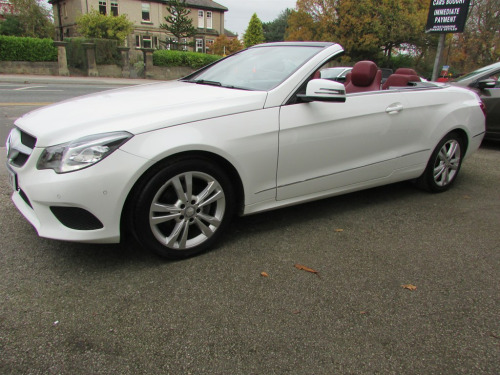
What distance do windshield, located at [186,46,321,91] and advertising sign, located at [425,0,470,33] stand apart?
9425 mm

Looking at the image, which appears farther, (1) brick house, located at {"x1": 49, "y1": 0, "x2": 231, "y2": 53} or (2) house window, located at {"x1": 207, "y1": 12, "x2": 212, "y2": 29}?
(2) house window, located at {"x1": 207, "y1": 12, "x2": 212, "y2": 29}

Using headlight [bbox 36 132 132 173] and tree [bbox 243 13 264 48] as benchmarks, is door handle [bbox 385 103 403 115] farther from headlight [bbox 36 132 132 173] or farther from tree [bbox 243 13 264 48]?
tree [bbox 243 13 264 48]

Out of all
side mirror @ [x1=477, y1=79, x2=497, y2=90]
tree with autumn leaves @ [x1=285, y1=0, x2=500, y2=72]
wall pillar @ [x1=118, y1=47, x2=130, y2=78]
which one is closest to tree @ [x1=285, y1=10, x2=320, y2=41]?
tree with autumn leaves @ [x1=285, y1=0, x2=500, y2=72]

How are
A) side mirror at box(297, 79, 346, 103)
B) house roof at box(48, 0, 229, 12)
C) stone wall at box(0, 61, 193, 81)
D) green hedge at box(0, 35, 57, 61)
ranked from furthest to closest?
house roof at box(48, 0, 229, 12) → stone wall at box(0, 61, 193, 81) → green hedge at box(0, 35, 57, 61) → side mirror at box(297, 79, 346, 103)

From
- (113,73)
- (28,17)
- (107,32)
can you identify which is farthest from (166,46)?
(113,73)

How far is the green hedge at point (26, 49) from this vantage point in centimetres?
2394

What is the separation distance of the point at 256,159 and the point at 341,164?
887 mm

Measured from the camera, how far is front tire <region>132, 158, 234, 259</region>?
2.60m

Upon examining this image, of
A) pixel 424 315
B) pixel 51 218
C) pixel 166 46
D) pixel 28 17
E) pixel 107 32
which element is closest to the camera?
pixel 424 315

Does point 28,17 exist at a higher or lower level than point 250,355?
higher

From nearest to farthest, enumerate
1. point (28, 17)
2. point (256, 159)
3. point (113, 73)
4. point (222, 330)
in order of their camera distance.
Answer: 1. point (222, 330)
2. point (256, 159)
3. point (113, 73)
4. point (28, 17)

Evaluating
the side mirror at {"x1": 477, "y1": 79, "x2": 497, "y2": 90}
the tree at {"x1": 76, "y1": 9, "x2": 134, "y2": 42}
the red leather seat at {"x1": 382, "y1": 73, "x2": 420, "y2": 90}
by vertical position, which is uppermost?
the tree at {"x1": 76, "y1": 9, "x2": 134, "y2": 42}

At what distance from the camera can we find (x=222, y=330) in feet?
7.09

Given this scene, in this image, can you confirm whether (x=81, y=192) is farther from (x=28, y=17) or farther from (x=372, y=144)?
(x=28, y=17)
